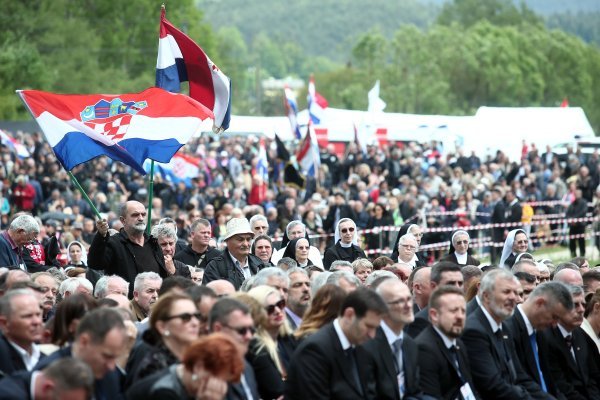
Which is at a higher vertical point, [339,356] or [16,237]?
[16,237]

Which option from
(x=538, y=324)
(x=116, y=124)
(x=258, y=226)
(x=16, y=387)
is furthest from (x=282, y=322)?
(x=258, y=226)

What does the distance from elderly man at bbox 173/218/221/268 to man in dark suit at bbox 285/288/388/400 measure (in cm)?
710

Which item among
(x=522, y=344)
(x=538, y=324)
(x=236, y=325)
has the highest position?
(x=236, y=325)

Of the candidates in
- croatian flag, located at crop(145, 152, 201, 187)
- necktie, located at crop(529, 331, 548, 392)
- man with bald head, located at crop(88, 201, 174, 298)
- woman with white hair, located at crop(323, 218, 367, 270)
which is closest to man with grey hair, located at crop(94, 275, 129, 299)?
man with bald head, located at crop(88, 201, 174, 298)

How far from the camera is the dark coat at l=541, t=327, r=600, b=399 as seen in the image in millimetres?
11273

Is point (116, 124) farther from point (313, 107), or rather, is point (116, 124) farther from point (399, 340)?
point (313, 107)

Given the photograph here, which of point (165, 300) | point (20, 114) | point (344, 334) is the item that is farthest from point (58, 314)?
point (20, 114)

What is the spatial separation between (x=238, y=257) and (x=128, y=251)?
46.4 inches

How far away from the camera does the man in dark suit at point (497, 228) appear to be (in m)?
29.6

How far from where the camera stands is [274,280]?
1056cm

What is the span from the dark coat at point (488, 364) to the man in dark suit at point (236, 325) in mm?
2444

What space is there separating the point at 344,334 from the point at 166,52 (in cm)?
884

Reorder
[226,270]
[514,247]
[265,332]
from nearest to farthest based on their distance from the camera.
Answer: [265,332], [226,270], [514,247]

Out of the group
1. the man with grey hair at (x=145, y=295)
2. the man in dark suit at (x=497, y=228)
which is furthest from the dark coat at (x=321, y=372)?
the man in dark suit at (x=497, y=228)
